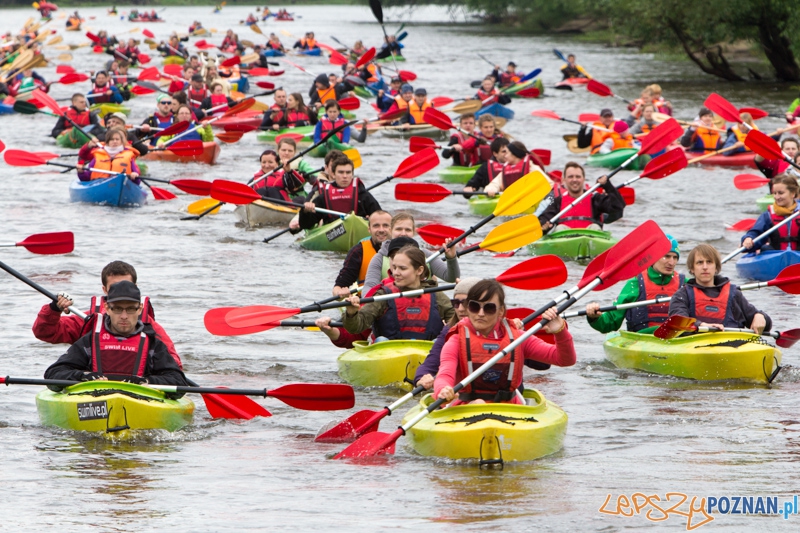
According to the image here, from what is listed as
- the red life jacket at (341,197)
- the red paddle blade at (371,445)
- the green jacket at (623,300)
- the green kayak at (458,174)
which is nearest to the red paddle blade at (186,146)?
the green kayak at (458,174)

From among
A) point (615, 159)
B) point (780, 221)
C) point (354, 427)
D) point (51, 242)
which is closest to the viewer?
point (354, 427)

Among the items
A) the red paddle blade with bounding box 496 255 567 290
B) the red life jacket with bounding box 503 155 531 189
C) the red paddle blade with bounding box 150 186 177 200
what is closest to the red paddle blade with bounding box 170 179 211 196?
the red paddle blade with bounding box 150 186 177 200

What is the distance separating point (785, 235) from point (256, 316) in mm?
5549

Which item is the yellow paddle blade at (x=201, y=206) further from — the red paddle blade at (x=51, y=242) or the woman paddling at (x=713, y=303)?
the woman paddling at (x=713, y=303)

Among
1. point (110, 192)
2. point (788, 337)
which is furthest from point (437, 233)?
point (110, 192)

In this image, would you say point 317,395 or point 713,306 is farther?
point 713,306

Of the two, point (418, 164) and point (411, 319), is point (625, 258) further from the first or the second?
point (418, 164)

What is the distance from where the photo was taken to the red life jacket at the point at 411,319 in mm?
7359

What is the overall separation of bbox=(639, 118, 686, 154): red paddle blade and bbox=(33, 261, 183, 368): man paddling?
6.08 m

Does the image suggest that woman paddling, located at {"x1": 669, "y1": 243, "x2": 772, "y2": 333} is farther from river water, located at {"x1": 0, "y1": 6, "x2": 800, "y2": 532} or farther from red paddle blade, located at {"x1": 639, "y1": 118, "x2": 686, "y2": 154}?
red paddle blade, located at {"x1": 639, "y1": 118, "x2": 686, "y2": 154}

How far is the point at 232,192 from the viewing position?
36.0 feet

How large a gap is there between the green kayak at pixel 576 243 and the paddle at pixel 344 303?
4.46 m

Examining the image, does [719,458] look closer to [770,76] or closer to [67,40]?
[770,76]

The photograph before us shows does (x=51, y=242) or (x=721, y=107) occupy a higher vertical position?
(x=721, y=107)
